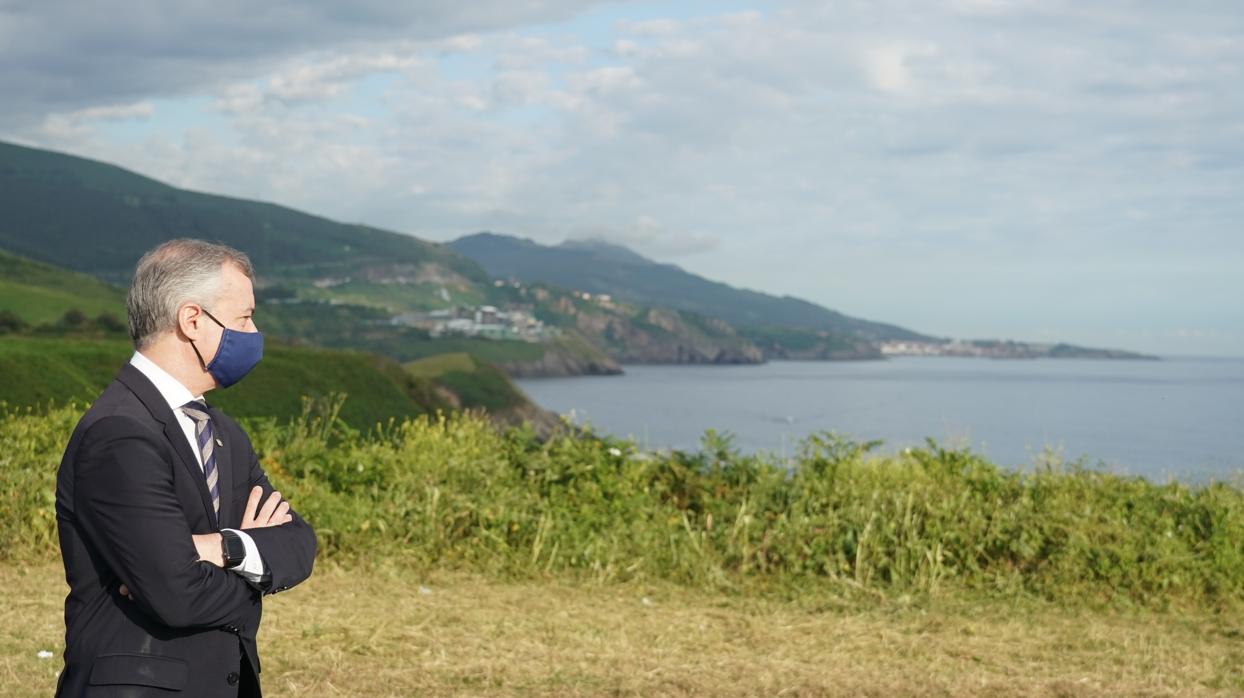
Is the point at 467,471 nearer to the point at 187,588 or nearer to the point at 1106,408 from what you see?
the point at 187,588

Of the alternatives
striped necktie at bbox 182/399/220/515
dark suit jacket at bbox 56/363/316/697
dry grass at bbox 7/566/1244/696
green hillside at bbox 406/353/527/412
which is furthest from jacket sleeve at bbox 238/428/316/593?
green hillside at bbox 406/353/527/412

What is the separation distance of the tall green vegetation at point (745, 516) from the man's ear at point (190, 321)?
5.83 meters

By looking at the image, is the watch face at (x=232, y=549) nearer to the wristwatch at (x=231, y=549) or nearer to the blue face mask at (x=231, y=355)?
the wristwatch at (x=231, y=549)

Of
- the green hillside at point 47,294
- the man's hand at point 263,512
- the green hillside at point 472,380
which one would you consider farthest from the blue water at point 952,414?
the man's hand at point 263,512

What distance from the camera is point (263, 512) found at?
10.9 ft

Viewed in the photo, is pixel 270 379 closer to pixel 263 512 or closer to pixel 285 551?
pixel 263 512

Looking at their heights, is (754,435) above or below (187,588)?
below

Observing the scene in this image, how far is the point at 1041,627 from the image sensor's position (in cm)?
746

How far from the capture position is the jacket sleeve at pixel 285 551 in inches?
122

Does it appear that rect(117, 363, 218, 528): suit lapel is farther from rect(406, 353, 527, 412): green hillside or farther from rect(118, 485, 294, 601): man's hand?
rect(406, 353, 527, 412): green hillside

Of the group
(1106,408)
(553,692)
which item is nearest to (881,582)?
(553,692)

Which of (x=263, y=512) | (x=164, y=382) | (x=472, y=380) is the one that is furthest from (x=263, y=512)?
(x=472, y=380)

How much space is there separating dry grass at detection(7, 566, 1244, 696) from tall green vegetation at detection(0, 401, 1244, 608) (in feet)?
1.27

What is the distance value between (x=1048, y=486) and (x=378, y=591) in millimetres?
5676
